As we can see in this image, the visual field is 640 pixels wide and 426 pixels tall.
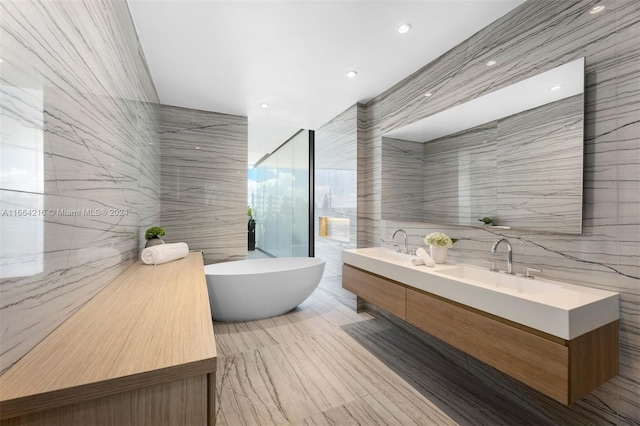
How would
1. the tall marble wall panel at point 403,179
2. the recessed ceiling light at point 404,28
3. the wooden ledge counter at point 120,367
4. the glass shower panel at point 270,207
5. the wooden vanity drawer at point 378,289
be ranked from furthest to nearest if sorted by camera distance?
1. the glass shower panel at point 270,207
2. the tall marble wall panel at point 403,179
3. the wooden vanity drawer at point 378,289
4. the recessed ceiling light at point 404,28
5. the wooden ledge counter at point 120,367

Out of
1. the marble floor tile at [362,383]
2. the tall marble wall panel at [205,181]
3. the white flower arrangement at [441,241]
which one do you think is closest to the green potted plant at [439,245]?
the white flower arrangement at [441,241]

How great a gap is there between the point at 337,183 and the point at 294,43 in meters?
2.02

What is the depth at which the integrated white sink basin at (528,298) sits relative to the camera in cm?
116

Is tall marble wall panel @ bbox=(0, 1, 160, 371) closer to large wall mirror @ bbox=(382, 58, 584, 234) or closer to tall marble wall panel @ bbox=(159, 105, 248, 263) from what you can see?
tall marble wall panel @ bbox=(159, 105, 248, 263)

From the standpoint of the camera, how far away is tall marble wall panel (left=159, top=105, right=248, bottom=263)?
136 inches

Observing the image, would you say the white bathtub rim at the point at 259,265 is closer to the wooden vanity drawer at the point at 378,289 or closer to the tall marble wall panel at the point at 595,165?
the wooden vanity drawer at the point at 378,289

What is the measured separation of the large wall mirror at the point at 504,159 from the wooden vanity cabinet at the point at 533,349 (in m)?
0.61

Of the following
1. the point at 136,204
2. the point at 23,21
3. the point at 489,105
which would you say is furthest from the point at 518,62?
the point at 136,204

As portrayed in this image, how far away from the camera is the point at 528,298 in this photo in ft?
4.15

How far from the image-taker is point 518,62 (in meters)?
1.75

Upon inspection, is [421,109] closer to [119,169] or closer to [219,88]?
[219,88]

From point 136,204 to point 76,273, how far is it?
1.18 meters

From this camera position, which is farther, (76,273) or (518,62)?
(518,62)

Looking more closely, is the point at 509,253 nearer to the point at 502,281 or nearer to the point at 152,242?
the point at 502,281
